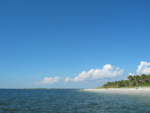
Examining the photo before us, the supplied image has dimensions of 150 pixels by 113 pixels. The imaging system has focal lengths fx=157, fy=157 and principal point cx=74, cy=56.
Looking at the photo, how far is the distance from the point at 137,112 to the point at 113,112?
201 inches

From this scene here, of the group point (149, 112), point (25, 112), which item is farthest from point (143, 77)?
point (25, 112)

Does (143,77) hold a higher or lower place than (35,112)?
higher

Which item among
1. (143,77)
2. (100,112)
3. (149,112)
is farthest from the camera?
(143,77)

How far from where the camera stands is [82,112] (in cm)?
3572

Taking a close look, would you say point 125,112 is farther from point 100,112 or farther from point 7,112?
point 7,112

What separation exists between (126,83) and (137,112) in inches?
5832

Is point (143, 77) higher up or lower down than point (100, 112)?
higher up

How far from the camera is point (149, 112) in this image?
33844 mm

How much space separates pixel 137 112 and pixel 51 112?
19.3 m

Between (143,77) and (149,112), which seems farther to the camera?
(143,77)

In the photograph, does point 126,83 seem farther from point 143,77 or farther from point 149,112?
point 149,112

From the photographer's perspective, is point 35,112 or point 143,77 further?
point 143,77

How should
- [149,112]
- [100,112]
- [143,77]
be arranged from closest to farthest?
[149,112] < [100,112] < [143,77]

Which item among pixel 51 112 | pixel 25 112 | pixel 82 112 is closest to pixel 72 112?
pixel 82 112
